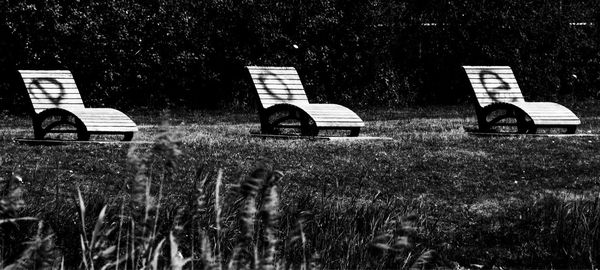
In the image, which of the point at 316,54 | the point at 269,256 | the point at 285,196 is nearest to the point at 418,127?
the point at 316,54

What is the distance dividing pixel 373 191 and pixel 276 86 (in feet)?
14.5

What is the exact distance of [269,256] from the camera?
3.26 m

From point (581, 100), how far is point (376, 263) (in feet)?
50.7

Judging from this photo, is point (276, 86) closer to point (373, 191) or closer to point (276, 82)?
point (276, 82)

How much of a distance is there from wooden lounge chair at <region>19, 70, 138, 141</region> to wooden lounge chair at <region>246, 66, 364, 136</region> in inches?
65.5

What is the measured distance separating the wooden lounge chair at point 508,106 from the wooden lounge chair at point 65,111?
430 cm

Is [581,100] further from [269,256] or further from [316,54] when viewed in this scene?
[269,256]

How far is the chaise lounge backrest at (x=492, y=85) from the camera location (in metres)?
13.8

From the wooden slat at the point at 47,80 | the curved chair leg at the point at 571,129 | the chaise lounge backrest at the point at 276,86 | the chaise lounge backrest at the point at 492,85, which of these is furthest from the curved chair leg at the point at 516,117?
the wooden slat at the point at 47,80

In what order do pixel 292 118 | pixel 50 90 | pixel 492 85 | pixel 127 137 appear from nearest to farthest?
pixel 127 137 < pixel 50 90 < pixel 292 118 < pixel 492 85

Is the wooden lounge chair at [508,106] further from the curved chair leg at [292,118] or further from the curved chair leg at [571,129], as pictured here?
the curved chair leg at [292,118]

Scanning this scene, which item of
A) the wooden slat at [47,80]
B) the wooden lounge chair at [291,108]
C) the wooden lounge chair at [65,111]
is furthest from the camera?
the wooden slat at [47,80]

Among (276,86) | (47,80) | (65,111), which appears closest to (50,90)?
(47,80)

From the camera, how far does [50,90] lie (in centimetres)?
1244
